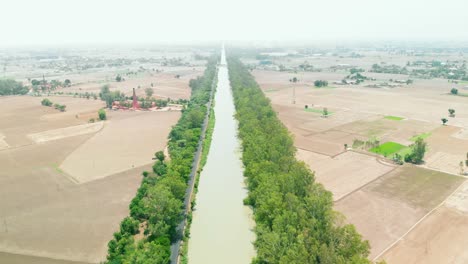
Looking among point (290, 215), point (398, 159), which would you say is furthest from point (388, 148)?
point (290, 215)

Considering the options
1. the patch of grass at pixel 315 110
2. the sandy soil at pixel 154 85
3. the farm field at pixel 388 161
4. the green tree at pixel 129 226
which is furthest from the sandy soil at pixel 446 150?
the sandy soil at pixel 154 85

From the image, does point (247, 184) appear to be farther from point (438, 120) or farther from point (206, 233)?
point (438, 120)

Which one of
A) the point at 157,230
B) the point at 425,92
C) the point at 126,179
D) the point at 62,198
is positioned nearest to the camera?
the point at 157,230

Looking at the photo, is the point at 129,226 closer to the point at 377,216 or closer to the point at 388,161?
the point at 377,216

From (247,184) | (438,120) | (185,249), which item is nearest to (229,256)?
(185,249)

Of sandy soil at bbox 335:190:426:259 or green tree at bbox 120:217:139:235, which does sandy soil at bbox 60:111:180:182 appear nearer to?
green tree at bbox 120:217:139:235

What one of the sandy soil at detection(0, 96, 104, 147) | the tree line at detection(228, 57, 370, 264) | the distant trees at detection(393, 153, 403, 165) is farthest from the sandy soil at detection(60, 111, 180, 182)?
the distant trees at detection(393, 153, 403, 165)
